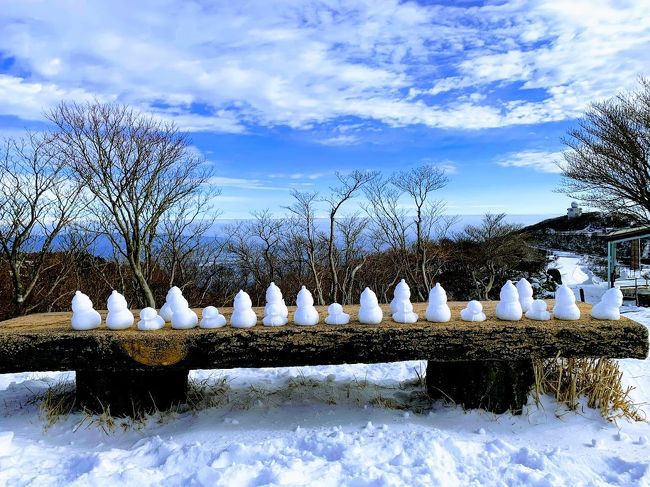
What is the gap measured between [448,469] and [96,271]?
1554 cm

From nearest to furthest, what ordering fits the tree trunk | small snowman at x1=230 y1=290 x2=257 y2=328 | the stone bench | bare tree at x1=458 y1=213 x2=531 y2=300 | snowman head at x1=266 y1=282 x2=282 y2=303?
the stone bench
small snowman at x1=230 y1=290 x2=257 y2=328
snowman head at x1=266 y1=282 x2=282 y2=303
the tree trunk
bare tree at x1=458 y1=213 x2=531 y2=300

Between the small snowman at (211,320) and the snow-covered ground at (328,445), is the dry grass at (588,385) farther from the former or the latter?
the small snowman at (211,320)

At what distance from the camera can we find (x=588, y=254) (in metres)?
22.2

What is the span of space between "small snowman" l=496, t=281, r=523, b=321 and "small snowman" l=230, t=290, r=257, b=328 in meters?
1.80

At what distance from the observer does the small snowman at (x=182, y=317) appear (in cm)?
330

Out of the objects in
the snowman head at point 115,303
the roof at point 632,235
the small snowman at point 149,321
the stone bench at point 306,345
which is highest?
the roof at point 632,235

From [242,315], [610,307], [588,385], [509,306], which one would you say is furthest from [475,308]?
[242,315]

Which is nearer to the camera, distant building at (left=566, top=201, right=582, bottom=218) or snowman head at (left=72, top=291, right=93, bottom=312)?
snowman head at (left=72, top=291, right=93, bottom=312)

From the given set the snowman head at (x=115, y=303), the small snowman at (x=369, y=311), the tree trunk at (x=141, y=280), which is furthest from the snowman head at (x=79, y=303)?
the tree trunk at (x=141, y=280)

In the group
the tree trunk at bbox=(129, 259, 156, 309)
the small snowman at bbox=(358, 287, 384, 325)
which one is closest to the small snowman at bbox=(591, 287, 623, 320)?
the small snowman at bbox=(358, 287, 384, 325)

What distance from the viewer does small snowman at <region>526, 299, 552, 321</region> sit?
3355mm

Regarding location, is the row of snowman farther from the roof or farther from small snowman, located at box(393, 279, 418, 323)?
the roof

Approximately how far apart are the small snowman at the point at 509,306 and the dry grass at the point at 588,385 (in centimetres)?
49

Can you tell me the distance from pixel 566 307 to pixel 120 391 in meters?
3.37
